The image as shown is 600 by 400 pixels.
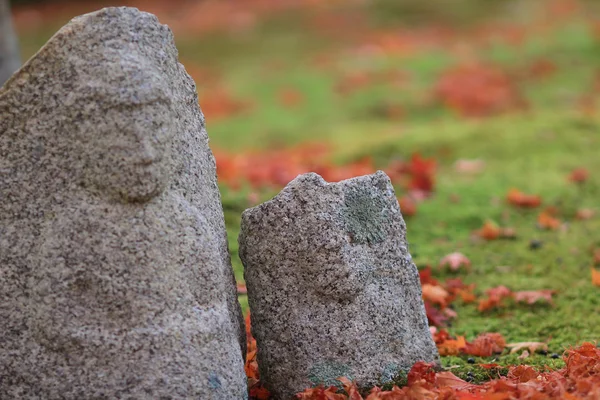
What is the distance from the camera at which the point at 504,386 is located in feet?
10.7

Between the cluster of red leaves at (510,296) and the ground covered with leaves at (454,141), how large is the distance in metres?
0.01

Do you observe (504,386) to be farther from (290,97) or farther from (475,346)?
(290,97)

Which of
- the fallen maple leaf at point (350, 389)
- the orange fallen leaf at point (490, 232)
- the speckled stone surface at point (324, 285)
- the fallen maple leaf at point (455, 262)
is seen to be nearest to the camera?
Answer: the fallen maple leaf at point (350, 389)

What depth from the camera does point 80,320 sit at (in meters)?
3.14

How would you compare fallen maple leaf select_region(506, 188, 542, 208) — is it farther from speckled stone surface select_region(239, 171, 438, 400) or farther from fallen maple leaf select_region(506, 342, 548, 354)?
speckled stone surface select_region(239, 171, 438, 400)

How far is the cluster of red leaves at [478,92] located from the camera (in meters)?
11.3

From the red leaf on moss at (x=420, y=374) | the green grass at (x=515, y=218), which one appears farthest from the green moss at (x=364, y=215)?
the green grass at (x=515, y=218)

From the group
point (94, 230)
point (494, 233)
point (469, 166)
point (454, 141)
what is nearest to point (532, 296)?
point (494, 233)

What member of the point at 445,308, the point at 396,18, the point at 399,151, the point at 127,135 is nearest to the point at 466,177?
the point at 399,151

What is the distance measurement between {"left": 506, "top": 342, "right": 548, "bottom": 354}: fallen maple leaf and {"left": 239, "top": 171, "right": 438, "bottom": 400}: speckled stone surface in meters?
0.95

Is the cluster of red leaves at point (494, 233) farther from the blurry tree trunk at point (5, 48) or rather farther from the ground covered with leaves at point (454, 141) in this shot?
the blurry tree trunk at point (5, 48)

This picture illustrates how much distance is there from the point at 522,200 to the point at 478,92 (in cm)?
497

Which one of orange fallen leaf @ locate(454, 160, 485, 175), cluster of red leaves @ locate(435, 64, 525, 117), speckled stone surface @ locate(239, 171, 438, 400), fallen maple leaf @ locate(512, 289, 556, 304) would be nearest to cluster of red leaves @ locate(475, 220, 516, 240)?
fallen maple leaf @ locate(512, 289, 556, 304)

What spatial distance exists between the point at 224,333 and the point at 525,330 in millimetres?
2132
